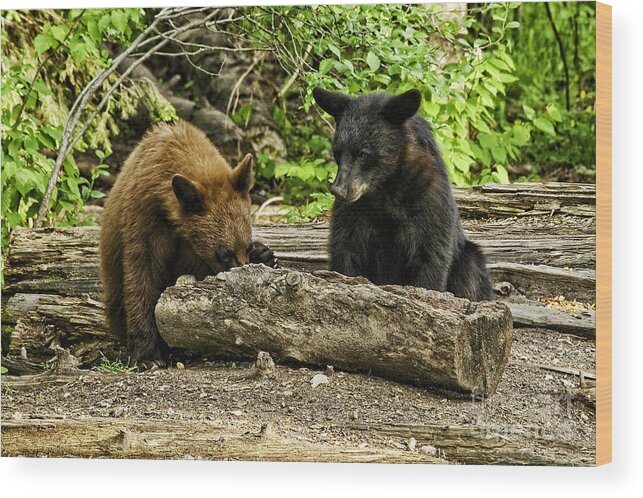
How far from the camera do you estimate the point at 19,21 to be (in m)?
5.82

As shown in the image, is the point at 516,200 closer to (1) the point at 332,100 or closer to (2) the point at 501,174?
(2) the point at 501,174

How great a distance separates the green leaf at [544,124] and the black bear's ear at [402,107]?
741 mm

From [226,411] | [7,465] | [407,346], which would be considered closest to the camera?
[407,346]

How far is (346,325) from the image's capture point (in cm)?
507

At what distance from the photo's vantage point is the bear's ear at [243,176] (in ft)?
17.7

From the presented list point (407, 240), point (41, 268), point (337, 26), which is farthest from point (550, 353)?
point (41, 268)

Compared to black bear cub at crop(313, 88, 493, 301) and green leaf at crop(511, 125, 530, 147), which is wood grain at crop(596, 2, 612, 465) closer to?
green leaf at crop(511, 125, 530, 147)

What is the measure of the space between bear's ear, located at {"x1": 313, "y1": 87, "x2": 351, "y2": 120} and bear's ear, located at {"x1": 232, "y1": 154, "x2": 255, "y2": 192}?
0.51 meters

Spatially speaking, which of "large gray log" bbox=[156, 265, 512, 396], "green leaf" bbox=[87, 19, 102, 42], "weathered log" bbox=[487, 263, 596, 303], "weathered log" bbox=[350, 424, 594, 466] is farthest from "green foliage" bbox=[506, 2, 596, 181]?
"green leaf" bbox=[87, 19, 102, 42]

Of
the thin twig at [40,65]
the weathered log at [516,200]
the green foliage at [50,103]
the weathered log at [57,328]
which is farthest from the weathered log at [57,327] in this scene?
the weathered log at [516,200]

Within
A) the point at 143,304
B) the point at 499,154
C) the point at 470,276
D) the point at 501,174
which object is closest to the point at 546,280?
the point at 470,276

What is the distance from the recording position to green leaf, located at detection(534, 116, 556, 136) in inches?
208

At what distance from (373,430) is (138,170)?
196 cm

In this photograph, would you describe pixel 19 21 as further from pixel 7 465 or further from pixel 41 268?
pixel 7 465
